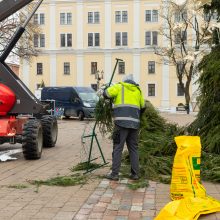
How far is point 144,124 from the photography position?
45.4 ft

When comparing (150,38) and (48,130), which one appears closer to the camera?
(48,130)

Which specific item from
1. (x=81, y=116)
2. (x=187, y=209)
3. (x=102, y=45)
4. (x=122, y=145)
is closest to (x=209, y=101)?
(x=122, y=145)

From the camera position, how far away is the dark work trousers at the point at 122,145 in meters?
8.74

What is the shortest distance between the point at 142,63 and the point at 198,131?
6277 centimetres

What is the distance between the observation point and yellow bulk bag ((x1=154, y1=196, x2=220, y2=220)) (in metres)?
4.34

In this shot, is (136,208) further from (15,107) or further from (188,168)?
(15,107)

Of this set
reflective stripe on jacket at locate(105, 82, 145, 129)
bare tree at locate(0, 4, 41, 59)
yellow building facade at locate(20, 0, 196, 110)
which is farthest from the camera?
yellow building facade at locate(20, 0, 196, 110)

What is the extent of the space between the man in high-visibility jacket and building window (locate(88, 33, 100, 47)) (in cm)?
6553

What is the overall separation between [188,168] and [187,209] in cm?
236

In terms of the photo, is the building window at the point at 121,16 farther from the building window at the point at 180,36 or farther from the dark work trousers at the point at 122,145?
the dark work trousers at the point at 122,145

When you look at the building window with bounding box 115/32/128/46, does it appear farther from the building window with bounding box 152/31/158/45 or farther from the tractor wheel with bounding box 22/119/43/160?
the tractor wheel with bounding box 22/119/43/160

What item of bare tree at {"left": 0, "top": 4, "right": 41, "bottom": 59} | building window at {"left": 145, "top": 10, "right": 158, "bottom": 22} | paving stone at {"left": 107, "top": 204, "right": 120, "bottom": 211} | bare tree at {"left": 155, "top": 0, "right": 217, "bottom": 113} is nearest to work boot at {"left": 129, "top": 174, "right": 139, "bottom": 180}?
paving stone at {"left": 107, "top": 204, "right": 120, "bottom": 211}

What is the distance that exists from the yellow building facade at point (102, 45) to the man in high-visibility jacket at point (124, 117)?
2481 inches

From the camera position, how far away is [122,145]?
8773mm
